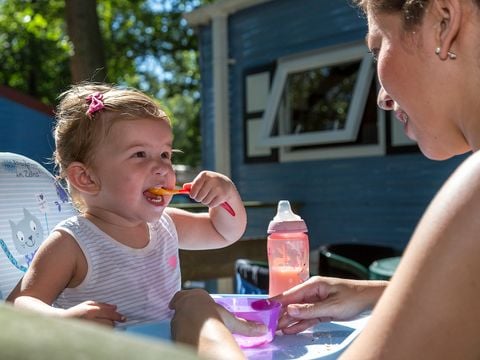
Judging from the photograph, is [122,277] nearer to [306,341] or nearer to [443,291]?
[306,341]

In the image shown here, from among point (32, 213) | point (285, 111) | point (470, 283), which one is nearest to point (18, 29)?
point (285, 111)

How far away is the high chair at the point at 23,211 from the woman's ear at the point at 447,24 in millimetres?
1418

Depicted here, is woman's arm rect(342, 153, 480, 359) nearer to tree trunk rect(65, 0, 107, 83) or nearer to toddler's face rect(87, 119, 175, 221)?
toddler's face rect(87, 119, 175, 221)

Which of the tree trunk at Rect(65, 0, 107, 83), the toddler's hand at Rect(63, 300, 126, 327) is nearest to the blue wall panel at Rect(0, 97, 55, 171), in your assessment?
the toddler's hand at Rect(63, 300, 126, 327)

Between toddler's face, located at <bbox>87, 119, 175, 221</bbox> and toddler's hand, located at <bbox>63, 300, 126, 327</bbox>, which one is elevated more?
toddler's face, located at <bbox>87, 119, 175, 221</bbox>

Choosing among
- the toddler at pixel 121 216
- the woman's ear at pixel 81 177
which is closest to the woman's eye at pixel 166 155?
the toddler at pixel 121 216

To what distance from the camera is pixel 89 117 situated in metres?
1.96

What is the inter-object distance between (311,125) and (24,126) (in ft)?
11.0

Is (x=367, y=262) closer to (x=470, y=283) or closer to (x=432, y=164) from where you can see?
(x=432, y=164)

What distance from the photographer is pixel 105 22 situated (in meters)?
17.8

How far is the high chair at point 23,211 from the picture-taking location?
1.93m

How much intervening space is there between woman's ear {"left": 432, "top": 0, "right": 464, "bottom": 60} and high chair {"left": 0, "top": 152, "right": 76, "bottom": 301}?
4.65 feet

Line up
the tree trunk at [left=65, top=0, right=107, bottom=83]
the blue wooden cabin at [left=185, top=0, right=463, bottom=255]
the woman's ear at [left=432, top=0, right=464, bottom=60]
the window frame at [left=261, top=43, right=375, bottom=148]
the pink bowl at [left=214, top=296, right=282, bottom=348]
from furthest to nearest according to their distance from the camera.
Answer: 1. the tree trunk at [left=65, top=0, right=107, bottom=83]
2. the blue wooden cabin at [left=185, top=0, right=463, bottom=255]
3. the window frame at [left=261, top=43, right=375, bottom=148]
4. the pink bowl at [left=214, top=296, right=282, bottom=348]
5. the woman's ear at [left=432, top=0, right=464, bottom=60]

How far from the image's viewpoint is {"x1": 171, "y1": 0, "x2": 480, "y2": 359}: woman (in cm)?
85
